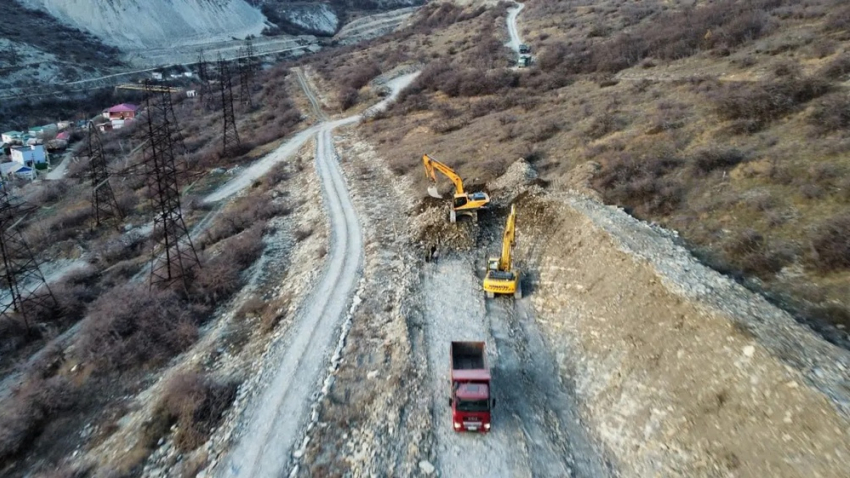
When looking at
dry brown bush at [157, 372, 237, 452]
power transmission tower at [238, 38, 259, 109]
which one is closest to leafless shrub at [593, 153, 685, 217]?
dry brown bush at [157, 372, 237, 452]

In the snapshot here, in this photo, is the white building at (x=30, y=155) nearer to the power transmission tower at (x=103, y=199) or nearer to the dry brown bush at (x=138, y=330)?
the power transmission tower at (x=103, y=199)

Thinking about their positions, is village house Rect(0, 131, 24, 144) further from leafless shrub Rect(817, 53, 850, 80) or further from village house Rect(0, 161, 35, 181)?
leafless shrub Rect(817, 53, 850, 80)

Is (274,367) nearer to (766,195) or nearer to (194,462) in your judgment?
(194,462)

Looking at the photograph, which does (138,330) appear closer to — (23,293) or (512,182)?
(23,293)

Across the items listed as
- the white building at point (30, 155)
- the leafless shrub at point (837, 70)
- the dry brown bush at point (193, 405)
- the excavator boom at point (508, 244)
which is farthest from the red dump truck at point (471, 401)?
the white building at point (30, 155)

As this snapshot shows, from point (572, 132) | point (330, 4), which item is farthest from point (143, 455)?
point (330, 4)

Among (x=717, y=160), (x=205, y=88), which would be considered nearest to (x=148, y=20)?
(x=205, y=88)
